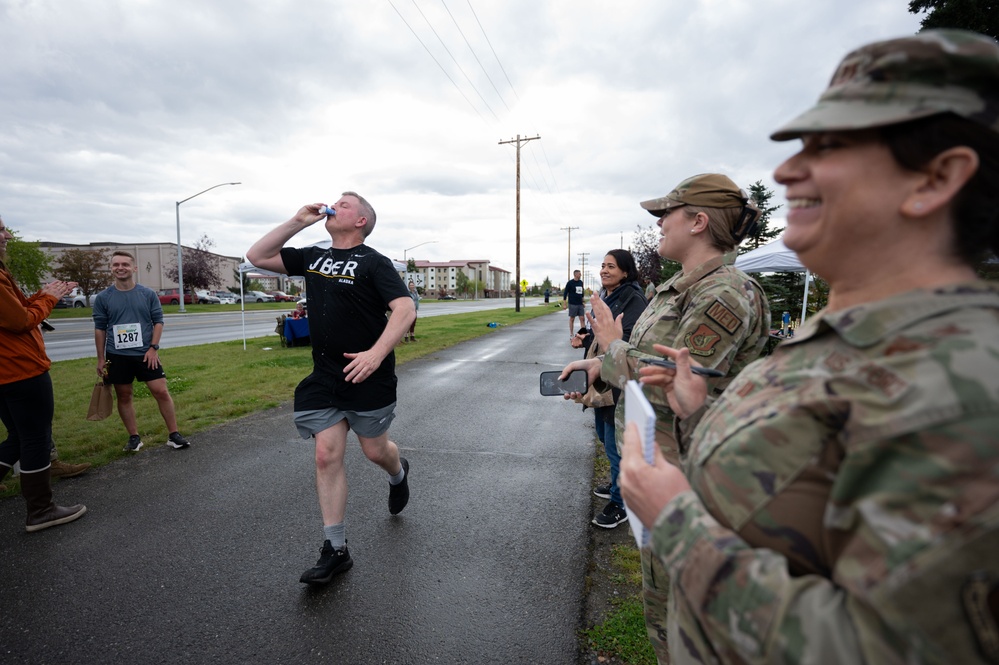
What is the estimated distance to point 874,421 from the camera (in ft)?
2.50

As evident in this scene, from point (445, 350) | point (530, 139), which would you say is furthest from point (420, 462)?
point (530, 139)

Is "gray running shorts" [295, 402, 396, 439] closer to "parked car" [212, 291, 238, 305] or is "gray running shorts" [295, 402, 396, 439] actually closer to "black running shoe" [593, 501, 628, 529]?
"black running shoe" [593, 501, 628, 529]

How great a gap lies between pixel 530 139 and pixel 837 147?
3564cm

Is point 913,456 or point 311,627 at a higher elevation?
point 913,456

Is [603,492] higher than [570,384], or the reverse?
[570,384]

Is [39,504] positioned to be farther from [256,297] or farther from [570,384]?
[256,297]

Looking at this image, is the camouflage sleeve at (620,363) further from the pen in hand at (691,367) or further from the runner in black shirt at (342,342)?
the runner in black shirt at (342,342)

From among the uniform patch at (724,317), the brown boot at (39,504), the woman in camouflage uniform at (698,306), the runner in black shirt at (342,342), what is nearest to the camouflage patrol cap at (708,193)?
the woman in camouflage uniform at (698,306)

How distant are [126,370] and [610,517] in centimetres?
502

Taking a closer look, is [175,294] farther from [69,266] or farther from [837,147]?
[837,147]

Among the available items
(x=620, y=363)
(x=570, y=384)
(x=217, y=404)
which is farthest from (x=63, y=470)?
(x=620, y=363)

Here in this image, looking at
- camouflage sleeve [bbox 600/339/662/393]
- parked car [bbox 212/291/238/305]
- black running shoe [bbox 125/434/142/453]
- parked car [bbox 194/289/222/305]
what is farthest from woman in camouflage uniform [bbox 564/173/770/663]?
parked car [bbox 212/291/238/305]

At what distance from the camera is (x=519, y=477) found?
15.5 feet

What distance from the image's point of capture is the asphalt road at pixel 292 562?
2.55 meters
